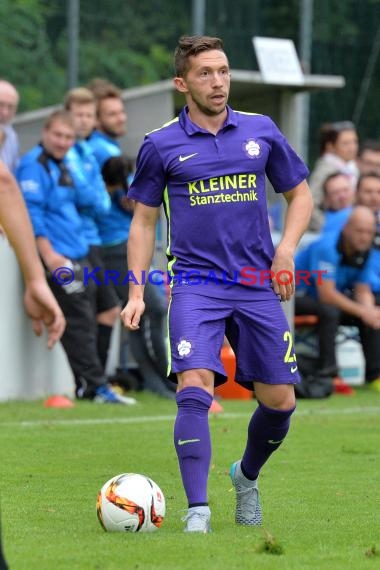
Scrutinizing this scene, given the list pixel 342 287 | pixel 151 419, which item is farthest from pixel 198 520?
pixel 342 287

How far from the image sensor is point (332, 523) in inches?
245

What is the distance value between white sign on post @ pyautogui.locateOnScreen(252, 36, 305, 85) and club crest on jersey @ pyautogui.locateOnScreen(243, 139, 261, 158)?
816cm

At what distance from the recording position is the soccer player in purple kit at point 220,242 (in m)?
6.11

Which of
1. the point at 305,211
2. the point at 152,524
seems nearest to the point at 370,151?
the point at 305,211

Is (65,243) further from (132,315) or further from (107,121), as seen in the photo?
(132,315)

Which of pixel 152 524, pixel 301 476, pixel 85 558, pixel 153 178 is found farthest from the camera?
pixel 301 476

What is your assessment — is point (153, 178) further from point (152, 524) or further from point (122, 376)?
point (122, 376)

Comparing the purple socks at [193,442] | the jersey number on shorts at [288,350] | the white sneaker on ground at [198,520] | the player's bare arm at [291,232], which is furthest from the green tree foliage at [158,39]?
the white sneaker on ground at [198,520]

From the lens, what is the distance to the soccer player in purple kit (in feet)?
20.0

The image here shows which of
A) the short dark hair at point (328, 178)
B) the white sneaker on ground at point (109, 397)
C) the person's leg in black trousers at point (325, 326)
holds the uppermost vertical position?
the short dark hair at point (328, 178)

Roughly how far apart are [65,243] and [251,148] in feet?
18.6

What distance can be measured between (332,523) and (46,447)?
10.2 feet

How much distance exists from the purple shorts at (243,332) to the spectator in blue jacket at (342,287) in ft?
24.4

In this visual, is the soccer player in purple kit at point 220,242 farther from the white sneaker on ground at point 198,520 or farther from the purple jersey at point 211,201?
the white sneaker on ground at point 198,520
